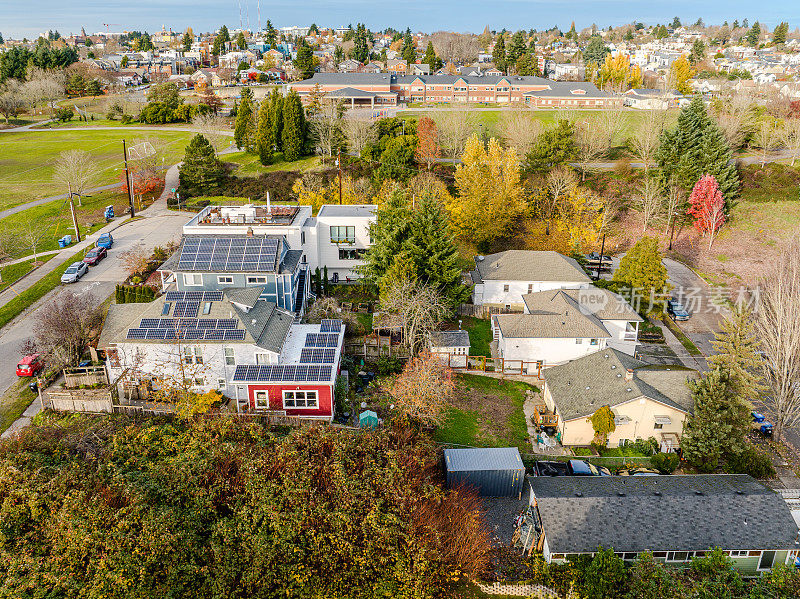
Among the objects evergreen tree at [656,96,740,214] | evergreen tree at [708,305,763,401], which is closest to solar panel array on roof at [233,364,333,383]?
evergreen tree at [708,305,763,401]

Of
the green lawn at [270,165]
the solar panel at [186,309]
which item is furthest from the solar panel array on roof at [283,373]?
the green lawn at [270,165]

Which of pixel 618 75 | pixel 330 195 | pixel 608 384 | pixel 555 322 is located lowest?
pixel 608 384

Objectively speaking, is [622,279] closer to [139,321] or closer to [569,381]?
[569,381]

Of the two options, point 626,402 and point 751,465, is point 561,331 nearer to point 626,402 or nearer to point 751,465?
point 626,402

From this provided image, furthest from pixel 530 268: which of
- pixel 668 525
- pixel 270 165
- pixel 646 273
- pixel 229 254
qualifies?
pixel 270 165

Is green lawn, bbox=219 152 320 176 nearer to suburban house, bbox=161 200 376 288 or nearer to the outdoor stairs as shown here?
suburban house, bbox=161 200 376 288

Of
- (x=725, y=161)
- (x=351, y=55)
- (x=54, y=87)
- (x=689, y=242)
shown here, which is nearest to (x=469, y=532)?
(x=689, y=242)
